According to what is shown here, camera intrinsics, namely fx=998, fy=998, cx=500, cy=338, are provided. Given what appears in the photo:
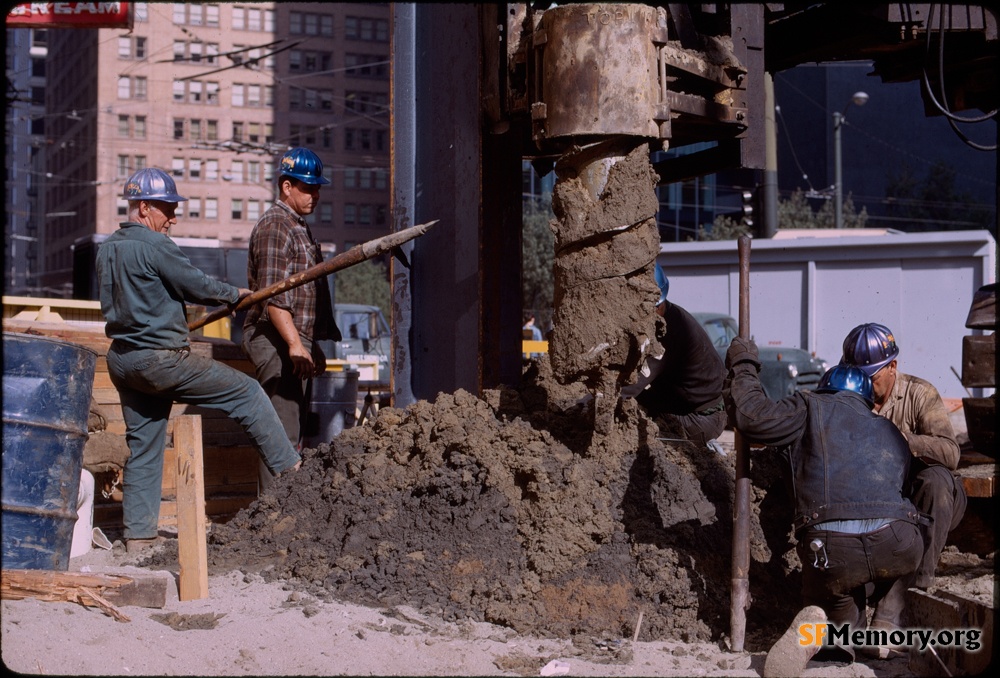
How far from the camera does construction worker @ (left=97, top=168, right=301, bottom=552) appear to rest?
5473 mm

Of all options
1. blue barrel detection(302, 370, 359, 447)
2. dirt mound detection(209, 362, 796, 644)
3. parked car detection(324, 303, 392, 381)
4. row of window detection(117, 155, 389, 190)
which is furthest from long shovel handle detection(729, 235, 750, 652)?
row of window detection(117, 155, 389, 190)

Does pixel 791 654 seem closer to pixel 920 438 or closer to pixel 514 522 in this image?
pixel 514 522

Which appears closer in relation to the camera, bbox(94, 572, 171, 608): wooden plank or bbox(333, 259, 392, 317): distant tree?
bbox(94, 572, 171, 608): wooden plank

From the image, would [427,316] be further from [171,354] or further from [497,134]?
[171,354]

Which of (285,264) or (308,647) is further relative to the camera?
(285,264)

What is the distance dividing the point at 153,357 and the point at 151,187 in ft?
3.26

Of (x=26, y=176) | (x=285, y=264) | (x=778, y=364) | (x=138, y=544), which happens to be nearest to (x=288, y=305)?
(x=285, y=264)

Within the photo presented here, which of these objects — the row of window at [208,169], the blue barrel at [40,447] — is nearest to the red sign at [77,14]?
the blue barrel at [40,447]

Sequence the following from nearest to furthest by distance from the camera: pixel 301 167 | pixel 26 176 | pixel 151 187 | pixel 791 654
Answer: pixel 791 654, pixel 151 187, pixel 301 167, pixel 26 176

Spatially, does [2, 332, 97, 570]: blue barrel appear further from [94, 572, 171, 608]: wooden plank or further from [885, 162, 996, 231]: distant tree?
[885, 162, 996, 231]: distant tree

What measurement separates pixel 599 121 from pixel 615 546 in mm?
2085

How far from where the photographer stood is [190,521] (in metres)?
4.68

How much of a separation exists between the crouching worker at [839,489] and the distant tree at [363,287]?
45.2 metres

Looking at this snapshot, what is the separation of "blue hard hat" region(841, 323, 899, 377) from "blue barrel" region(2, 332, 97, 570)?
390cm
